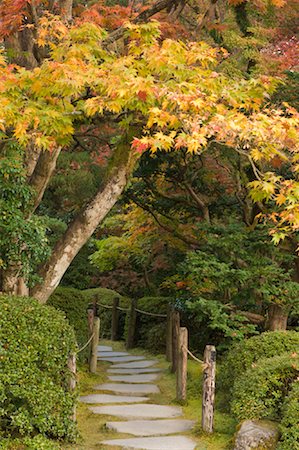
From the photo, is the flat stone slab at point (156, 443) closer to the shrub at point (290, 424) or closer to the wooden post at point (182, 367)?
the shrub at point (290, 424)

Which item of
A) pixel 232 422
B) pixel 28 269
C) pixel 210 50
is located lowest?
pixel 232 422

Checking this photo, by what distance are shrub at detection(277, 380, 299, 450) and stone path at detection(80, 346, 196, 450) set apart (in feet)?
4.04

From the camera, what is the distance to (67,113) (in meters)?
9.52

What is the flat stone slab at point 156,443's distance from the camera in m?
8.59

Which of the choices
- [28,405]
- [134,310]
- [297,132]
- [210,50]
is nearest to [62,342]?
[28,405]

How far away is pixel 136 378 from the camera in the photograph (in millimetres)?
13508

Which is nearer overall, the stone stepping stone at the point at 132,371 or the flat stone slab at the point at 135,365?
the stone stepping stone at the point at 132,371

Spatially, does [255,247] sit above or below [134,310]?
above

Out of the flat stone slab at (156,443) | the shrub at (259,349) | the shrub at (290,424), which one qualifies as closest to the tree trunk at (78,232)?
the flat stone slab at (156,443)

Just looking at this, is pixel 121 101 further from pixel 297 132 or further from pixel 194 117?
pixel 297 132

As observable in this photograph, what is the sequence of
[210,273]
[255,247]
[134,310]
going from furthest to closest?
[134,310], [255,247], [210,273]

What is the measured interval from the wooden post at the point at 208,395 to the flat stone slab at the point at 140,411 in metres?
1.07

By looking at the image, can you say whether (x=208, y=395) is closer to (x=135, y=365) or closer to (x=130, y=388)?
(x=130, y=388)

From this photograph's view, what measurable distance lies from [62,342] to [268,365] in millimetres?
2763
